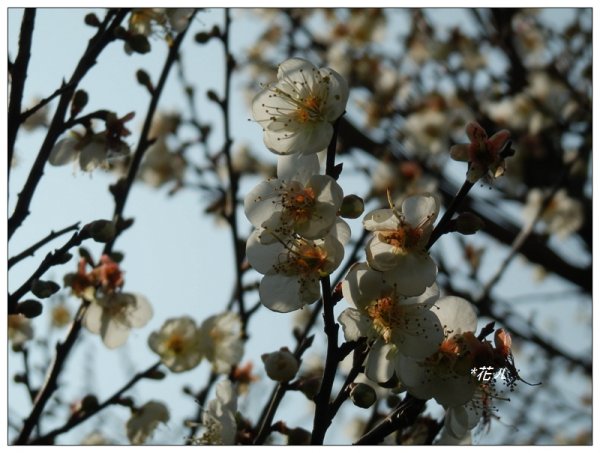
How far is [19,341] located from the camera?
2.04m

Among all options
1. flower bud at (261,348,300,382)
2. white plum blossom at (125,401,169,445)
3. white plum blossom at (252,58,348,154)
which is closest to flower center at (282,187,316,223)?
white plum blossom at (252,58,348,154)

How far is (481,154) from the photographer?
1.22m

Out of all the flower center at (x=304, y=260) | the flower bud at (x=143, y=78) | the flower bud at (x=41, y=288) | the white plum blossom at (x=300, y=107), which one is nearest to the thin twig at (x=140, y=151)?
the flower bud at (x=143, y=78)

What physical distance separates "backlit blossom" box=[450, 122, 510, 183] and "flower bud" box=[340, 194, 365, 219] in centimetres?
18

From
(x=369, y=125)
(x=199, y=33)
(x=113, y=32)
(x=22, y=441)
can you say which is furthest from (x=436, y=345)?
(x=369, y=125)

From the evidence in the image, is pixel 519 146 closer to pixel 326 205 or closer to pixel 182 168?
pixel 182 168

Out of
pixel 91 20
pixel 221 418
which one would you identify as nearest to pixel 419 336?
pixel 221 418

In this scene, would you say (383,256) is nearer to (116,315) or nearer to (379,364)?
(379,364)

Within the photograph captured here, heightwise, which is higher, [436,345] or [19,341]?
[19,341]

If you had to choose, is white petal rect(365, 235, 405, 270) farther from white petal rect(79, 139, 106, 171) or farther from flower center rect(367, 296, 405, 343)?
white petal rect(79, 139, 106, 171)

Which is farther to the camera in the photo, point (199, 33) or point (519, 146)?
point (519, 146)

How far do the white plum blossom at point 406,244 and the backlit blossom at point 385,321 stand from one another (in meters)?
0.02

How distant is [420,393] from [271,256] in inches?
13.0

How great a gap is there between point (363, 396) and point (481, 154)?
45 centimetres
